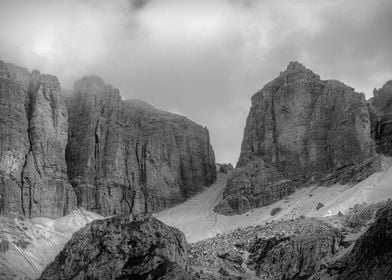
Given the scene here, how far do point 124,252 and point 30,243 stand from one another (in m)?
38.8

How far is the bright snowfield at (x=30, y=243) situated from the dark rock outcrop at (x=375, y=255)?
2870 inches

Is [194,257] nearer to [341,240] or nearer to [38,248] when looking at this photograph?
[341,240]

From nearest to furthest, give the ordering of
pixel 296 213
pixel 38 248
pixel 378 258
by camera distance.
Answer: pixel 378 258 < pixel 38 248 < pixel 296 213

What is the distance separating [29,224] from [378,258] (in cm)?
10564

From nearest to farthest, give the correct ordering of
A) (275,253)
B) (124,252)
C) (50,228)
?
(124,252) → (275,253) → (50,228)

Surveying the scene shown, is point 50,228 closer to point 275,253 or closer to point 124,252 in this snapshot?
point 124,252

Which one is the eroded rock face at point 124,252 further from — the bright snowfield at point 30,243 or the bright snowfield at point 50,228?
the bright snowfield at point 50,228

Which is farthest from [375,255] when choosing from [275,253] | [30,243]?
[30,243]

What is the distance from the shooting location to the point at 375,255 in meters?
105

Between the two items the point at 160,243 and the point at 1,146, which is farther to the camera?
the point at 1,146

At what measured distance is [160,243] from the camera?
151000mm


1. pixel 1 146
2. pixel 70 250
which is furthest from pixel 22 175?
pixel 70 250

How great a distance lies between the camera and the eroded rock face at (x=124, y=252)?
143625mm

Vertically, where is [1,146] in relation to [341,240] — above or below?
above
